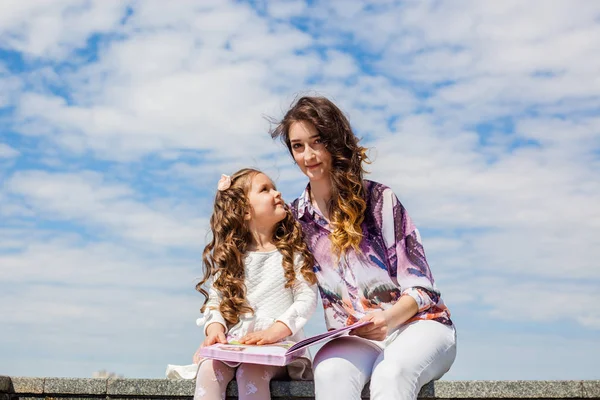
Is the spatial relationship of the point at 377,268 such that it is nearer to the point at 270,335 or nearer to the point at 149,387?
the point at 270,335

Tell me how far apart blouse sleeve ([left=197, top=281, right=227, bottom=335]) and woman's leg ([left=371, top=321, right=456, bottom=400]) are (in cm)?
99

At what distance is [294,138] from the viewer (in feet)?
12.9

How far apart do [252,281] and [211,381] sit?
0.65 meters

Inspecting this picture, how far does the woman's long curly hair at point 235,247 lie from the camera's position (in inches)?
156

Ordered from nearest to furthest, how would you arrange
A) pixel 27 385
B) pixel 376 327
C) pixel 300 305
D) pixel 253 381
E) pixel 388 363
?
pixel 388 363 < pixel 376 327 < pixel 253 381 < pixel 300 305 < pixel 27 385

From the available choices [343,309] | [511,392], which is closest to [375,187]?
[343,309]

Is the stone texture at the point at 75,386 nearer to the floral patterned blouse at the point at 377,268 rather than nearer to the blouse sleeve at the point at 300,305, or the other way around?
the blouse sleeve at the point at 300,305

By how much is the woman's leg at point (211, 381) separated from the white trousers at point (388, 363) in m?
0.58

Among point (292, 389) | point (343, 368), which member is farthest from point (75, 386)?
point (343, 368)

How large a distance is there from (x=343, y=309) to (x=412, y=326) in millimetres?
497

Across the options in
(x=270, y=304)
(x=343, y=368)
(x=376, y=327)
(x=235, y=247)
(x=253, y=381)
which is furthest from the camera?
(x=235, y=247)

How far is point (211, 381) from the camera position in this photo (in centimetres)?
365

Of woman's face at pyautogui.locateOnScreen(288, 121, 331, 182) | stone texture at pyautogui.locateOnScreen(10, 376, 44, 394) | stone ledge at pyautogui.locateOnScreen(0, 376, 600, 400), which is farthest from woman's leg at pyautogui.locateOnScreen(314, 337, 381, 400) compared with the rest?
stone texture at pyautogui.locateOnScreen(10, 376, 44, 394)

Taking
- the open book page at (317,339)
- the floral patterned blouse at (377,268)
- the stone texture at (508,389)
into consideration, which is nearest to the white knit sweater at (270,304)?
the floral patterned blouse at (377,268)
